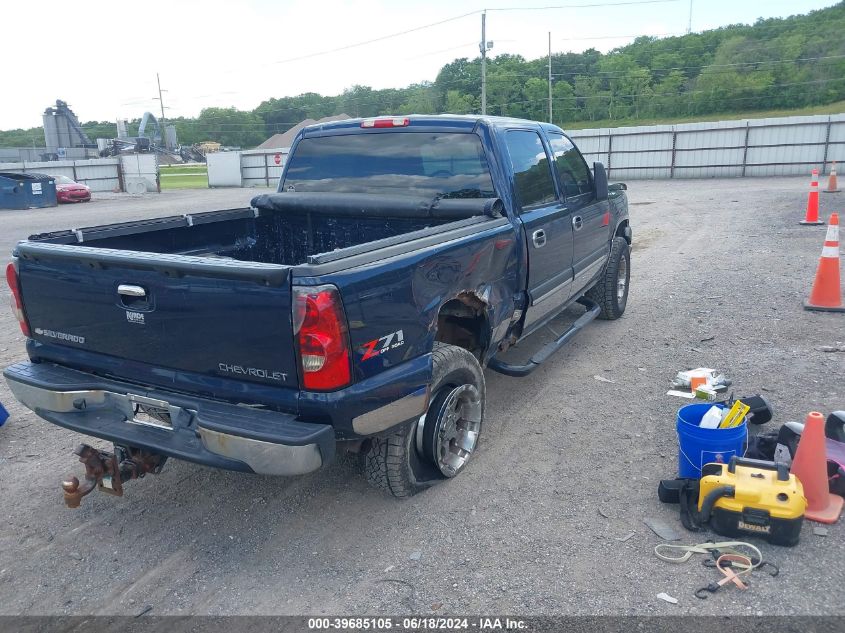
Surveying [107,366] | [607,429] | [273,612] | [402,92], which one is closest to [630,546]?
[607,429]

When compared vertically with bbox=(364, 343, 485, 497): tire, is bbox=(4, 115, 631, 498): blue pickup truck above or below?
above

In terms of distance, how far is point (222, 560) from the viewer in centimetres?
329

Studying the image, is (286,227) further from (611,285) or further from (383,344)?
(611,285)

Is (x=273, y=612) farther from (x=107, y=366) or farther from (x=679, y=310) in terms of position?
(x=679, y=310)

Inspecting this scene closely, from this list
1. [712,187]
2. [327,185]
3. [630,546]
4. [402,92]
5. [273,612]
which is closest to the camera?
[273,612]

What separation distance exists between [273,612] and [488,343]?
2.02 metres

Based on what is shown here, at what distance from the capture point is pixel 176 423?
312 cm

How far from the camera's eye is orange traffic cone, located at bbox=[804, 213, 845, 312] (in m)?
6.96

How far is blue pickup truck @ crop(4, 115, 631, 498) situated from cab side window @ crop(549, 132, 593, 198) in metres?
0.43

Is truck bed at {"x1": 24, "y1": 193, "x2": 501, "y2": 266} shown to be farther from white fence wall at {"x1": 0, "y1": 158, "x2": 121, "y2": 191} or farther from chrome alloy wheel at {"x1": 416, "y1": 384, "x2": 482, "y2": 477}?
white fence wall at {"x1": 0, "y1": 158, "x2": 121, "y2": 191}

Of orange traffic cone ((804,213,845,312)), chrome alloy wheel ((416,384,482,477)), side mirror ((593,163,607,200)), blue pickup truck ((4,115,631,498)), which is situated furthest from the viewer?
orange traffic cone ((804,213,845,312))

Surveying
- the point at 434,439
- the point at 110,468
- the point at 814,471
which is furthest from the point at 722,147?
the point at 110,468

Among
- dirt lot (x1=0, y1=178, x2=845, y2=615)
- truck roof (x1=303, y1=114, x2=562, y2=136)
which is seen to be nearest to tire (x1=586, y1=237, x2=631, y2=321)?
dirt lot (x1=0, y1=178, x2=845, y2=615)

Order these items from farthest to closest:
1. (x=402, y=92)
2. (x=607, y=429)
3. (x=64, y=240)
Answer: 1. (x=402, y=92)
2. (x=607, y=429)
3. (x=64, y=240)
